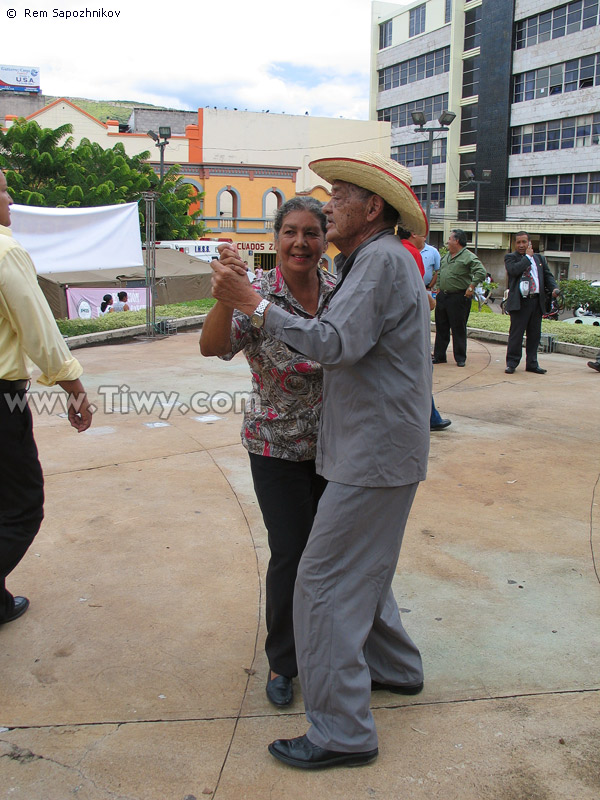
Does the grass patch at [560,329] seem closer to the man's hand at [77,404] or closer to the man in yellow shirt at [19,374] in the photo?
the man's hand at [77,404]

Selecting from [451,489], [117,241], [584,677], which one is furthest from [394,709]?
[117,241]

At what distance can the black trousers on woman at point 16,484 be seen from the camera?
296cm

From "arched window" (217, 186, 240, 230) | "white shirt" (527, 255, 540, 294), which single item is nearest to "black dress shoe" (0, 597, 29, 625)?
"white shirt" (527, 255, 540, 294)

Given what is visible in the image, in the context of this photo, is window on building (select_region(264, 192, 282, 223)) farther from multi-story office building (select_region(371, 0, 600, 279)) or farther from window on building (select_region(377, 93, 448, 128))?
window on building (select_region(377, 93, 448, 128))

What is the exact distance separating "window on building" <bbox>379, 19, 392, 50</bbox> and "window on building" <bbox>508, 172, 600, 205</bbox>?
19.4 m

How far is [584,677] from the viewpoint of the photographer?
2818mm

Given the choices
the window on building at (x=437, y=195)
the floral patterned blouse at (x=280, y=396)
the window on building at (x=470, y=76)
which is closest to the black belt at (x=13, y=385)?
the floral patterned blouse at (x=280, y=396)

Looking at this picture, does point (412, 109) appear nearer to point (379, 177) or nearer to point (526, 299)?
point (526, 299)

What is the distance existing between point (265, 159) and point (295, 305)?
46.2 m

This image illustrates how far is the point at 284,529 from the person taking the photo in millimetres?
2688

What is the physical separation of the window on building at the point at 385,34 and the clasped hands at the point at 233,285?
67.1 meters

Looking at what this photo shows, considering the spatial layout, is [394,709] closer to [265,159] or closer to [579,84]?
[265,159]
